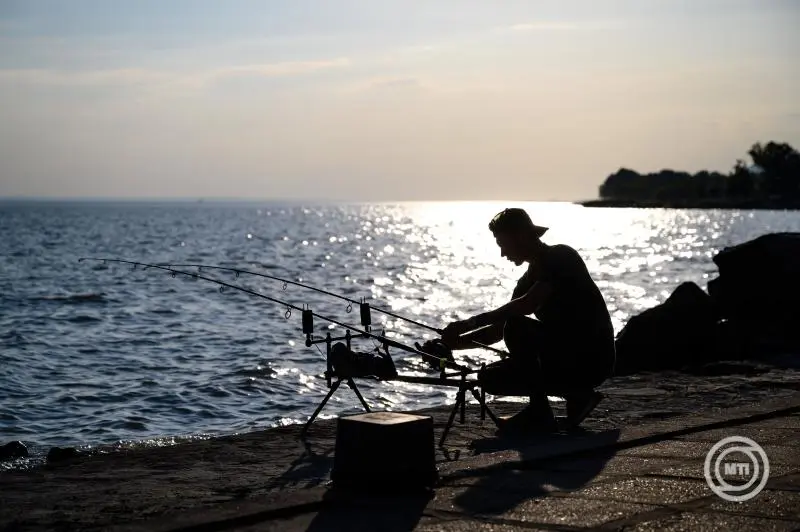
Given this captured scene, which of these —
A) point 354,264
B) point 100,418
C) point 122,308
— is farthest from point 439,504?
point 354,264

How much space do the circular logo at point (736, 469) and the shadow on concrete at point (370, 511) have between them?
129 centimetres

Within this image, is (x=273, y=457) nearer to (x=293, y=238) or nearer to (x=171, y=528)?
(x=171, y=528)

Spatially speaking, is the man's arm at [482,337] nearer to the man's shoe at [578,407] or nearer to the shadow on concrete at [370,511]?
the man's shoe at [578,407]

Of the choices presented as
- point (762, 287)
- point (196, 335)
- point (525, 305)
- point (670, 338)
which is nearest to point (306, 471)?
point (525, 305)

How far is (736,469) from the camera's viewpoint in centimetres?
539

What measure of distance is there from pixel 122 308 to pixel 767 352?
53.3 ft

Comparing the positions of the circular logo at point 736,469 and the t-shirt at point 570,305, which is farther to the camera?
the t-shirt at point 570,305

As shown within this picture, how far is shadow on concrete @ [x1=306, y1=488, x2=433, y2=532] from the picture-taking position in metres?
4.44

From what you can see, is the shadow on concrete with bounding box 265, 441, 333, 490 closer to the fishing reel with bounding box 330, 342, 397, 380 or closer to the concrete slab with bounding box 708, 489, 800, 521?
the fishing reel with bounding box 330, 342, 397, 380

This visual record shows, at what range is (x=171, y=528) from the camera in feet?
14.2

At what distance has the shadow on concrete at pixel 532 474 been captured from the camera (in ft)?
16.0

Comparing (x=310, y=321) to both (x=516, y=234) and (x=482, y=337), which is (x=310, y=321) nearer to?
(x=482, y=337)

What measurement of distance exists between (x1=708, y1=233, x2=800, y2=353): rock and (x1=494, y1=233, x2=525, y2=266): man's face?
7648 mm

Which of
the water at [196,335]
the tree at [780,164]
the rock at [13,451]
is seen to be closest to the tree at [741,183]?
the tree at [780,164]
